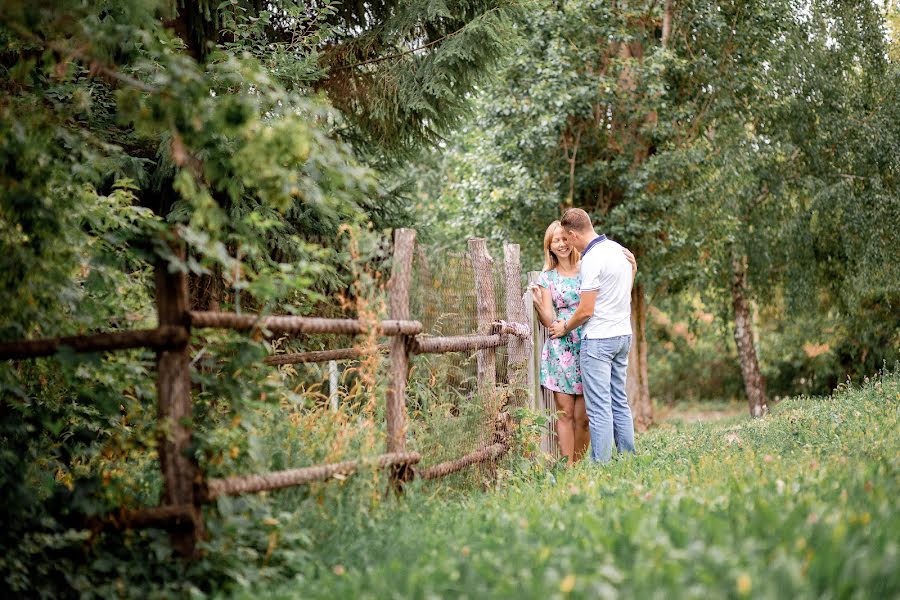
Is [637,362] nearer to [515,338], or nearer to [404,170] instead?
[404,170]

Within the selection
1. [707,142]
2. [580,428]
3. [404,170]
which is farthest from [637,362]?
[580,428]

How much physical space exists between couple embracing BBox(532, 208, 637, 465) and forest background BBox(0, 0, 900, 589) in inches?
73.7

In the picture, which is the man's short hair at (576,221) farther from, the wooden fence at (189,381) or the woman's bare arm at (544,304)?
the wooden fence at (189,381)

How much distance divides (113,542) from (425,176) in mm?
20046

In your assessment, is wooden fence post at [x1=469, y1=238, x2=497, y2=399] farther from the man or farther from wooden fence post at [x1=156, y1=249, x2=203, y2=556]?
wooden fence post at [x1=156, y1=249, x2=203, y2=556]

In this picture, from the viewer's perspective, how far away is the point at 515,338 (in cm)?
709

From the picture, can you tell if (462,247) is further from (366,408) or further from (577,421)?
(366,408)

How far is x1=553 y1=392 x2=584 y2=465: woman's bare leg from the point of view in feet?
23.7

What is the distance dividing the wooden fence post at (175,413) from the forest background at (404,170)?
132 mm

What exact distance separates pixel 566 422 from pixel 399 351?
275 centimetres

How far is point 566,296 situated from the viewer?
23.6ft

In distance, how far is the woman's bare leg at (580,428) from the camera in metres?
7.30

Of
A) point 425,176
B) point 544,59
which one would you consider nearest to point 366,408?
point 544,59

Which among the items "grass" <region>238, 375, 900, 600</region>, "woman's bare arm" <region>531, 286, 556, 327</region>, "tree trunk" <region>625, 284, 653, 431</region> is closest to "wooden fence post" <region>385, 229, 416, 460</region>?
"grass" <region>238, 375, 900, 600</region>
